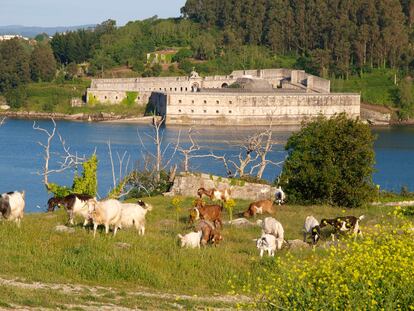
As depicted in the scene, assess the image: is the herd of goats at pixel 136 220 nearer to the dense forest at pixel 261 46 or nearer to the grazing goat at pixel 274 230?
the grazing goat at pixel 274 230

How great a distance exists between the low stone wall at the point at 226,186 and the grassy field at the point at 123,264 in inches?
346

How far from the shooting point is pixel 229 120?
248 feet

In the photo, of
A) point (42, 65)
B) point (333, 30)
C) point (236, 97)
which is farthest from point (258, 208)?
point (333, 30)

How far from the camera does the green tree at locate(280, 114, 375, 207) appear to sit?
22.5 metres

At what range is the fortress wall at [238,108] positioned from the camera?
7469cm

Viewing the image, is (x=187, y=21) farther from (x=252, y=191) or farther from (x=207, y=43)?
(x=252, y=191)

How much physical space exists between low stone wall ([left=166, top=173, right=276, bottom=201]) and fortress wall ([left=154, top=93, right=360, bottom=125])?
50.1 metres

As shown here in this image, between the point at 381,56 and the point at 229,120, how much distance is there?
67.8 feet

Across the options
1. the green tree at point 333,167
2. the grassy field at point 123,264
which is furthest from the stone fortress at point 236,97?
the grassy field at point 123,264

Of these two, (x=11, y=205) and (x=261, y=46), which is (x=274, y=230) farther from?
(x=261, y=46)

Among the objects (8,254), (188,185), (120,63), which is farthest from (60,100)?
(8,254)

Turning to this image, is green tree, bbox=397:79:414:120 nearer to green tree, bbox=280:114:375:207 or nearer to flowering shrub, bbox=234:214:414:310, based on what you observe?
green tree, bbox=280:114:375:207

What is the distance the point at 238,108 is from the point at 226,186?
5292cm

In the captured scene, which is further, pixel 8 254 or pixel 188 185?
pixel 188 185
